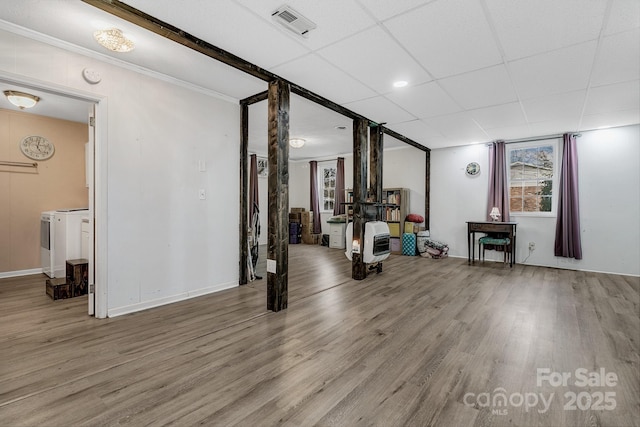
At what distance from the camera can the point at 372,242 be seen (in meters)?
→ 4.34

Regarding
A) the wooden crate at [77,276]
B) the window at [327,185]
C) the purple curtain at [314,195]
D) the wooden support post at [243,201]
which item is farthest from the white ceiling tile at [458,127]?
the wooden crate at [77,276]

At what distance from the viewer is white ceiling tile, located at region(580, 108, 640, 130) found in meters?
4.29

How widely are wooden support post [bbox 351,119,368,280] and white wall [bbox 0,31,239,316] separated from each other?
1761 millimetres

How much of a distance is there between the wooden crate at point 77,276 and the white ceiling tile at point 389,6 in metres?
4.13

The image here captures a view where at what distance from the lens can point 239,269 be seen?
161 inches

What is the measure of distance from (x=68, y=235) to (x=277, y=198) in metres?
3.05

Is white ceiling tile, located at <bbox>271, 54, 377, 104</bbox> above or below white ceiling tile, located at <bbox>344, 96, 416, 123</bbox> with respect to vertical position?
below

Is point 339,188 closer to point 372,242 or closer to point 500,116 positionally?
point 372,242

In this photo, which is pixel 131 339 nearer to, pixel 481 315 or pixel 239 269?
pixel 239 269

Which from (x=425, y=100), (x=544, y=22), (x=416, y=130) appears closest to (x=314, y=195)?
(x=416, y=130)

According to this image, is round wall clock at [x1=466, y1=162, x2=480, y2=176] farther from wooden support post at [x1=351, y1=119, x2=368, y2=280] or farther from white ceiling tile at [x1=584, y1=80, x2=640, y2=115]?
wooden support post at [x1=351, y1=119, x2=368, y2=280]

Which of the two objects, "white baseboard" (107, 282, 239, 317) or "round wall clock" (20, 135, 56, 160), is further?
"round wall clock" (20, 135, 56, 160)

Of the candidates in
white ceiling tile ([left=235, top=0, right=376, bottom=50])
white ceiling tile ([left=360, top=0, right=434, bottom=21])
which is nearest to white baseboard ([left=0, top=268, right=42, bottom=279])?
white ceiling tile ([left=235, top=0, right=376, bottom=50])

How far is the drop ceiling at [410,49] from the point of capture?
2.10m
